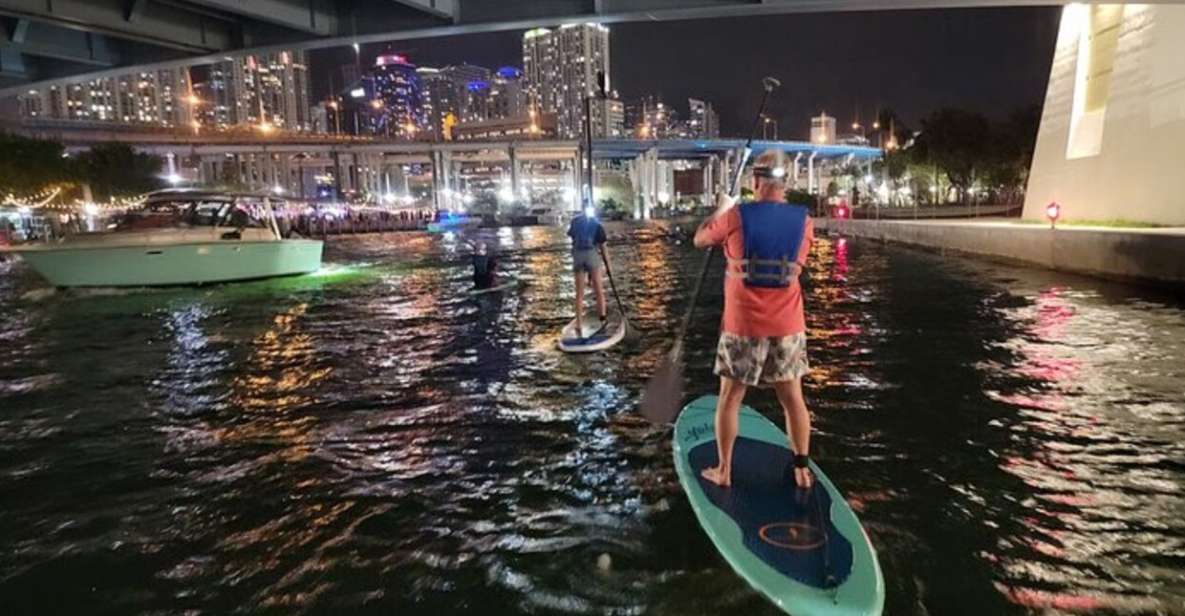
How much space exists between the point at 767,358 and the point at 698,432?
5.51ft

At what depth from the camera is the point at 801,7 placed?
21.9 meters

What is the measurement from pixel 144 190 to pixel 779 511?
90.4m

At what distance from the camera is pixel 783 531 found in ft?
16.3

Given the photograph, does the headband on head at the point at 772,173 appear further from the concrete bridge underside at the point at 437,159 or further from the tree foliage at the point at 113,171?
the concrete bridge underside at the point at 437,159

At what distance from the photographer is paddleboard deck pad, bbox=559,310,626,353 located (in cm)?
1253

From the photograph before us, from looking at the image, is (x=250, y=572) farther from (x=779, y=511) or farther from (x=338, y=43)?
(x=338, y=43)

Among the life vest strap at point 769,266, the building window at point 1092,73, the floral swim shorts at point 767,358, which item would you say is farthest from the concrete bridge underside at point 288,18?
the floral swim shorts at point 767,358

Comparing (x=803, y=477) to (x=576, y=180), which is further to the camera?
(x=576, y=180)

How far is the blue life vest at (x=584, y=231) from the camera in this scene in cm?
1323

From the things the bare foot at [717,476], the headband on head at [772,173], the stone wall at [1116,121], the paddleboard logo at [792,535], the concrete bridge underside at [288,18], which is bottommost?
the paddleboard logo at [792,535]

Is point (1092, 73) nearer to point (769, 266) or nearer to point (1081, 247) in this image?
point (1081, 247)

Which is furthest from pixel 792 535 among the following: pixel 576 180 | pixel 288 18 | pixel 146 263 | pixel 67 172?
pixel 576 180

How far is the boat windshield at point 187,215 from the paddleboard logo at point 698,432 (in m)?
22.4

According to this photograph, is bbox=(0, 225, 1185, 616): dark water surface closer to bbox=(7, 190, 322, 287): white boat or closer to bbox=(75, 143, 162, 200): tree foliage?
bbox=(7, 190, 322, 287): white boat
